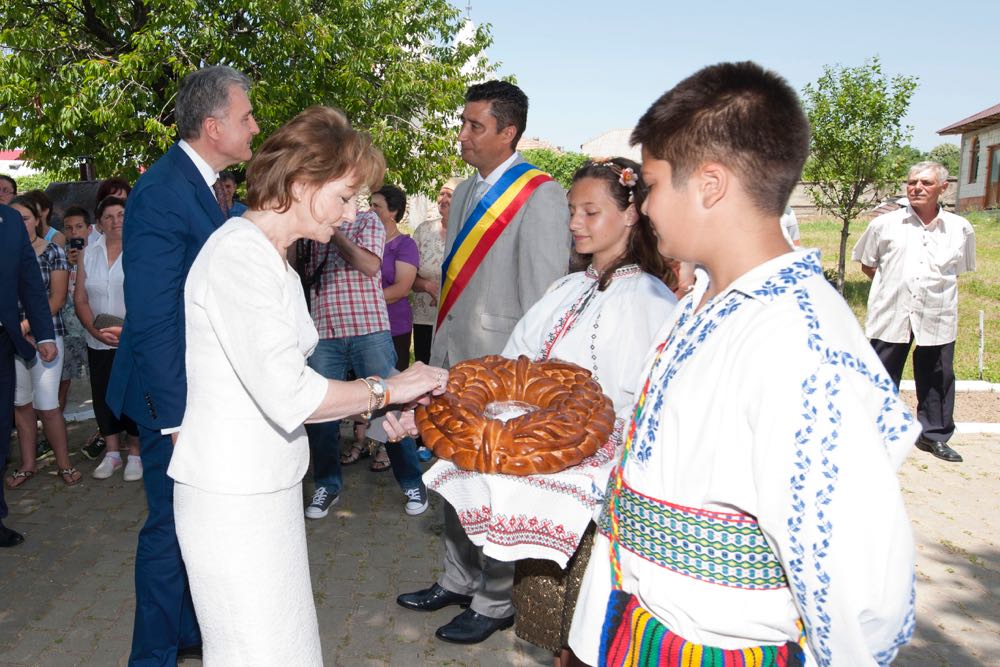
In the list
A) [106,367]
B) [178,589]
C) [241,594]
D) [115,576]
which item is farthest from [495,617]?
[106,367]

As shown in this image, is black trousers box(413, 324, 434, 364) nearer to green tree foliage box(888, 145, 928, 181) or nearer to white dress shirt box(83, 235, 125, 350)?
white dress shirt box(83, 235, 125, 350)

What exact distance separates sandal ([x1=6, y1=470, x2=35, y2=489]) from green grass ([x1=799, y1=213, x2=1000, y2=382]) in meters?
7.11

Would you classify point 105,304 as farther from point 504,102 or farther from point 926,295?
point 926,295

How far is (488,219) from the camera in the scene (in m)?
3.95

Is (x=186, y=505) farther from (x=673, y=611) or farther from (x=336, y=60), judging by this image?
(x=336, y=60)

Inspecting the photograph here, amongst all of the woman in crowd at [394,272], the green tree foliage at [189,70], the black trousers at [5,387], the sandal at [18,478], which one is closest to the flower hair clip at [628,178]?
the woman in crowd at [394,272]

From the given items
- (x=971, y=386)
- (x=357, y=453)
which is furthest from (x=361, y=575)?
(x=971, y=386)

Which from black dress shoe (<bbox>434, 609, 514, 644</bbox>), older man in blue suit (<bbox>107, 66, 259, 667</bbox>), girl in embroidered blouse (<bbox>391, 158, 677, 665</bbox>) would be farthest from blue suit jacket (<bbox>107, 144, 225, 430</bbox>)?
black dress shoe (<bbox>434, 609, 514, 644</bbox>)

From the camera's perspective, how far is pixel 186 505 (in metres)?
2.30

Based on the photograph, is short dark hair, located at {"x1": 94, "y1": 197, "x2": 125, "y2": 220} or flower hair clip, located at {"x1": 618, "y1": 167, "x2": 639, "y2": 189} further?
short dark hair, located at {"x1": 94, "y1": 197, "x2": 125, "y2": 220}

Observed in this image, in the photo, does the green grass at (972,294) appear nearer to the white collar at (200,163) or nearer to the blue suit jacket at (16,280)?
the white collar at (200,163)

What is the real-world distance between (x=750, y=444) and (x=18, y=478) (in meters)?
5.91

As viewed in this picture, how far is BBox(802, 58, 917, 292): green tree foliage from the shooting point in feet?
45.0

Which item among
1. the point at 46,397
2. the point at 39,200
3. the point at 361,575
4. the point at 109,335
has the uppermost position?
the point at 39,200
